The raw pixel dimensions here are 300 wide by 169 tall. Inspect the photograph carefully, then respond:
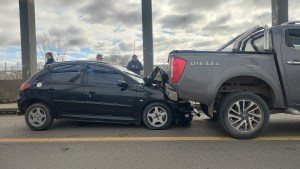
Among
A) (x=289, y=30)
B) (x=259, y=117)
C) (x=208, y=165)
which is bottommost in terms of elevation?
(x=208, y=165)

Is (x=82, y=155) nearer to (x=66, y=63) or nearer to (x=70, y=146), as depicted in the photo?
(x=70, y=146)

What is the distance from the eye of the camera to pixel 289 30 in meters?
5.72

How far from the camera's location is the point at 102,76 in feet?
21.8

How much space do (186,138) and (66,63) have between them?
303cm

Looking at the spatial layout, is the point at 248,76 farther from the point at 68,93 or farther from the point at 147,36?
the point at 147,36

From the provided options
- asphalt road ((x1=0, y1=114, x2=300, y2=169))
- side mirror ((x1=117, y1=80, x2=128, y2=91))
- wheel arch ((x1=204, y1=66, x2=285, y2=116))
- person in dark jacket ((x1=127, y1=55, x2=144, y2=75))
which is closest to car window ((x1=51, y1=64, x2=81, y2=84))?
side mirror ((x1=117, y1=80, x2=128, y2=91))

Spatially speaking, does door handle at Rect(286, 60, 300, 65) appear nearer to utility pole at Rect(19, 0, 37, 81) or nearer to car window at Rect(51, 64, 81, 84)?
car window at Rect(51, 64, 81, 84)

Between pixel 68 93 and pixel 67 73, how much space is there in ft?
1.49

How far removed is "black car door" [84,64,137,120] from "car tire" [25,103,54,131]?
86 cm

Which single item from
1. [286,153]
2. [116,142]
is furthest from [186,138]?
[286,153]

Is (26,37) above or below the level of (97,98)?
above

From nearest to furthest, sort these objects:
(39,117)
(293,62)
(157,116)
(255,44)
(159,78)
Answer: (293,62), (255,44), (157,116), (39,117), (159,78)

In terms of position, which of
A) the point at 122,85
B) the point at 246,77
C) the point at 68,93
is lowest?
the point at 68,93

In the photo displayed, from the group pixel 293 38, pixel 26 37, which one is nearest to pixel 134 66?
pixel 26 37
